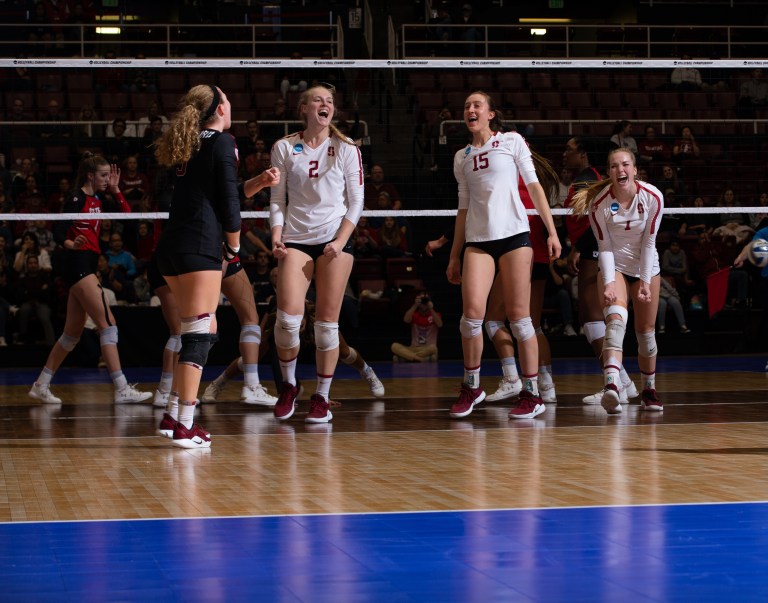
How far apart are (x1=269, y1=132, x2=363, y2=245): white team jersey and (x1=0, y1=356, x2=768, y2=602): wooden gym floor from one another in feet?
4.27

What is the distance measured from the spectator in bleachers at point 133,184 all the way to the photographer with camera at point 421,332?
3.57 m

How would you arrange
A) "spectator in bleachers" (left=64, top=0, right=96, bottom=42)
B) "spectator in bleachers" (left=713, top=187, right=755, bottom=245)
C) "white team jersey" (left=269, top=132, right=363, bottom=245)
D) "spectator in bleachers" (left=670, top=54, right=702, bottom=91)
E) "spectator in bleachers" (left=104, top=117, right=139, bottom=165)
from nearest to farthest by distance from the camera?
"white team jersey" (left=269, top=132, right=363, bottom=245) < "spectator in bleachers" (left=104, top=117, right=139, bottom=165) < "spectator in bleachers" (left=713, top=187, right=755, bottom=245) < "spectator in bleachers" (left=670, top=54, right=702, bottom=91) < "spectator in bleachers" (left=64, top=0, right=96, bottom=42)

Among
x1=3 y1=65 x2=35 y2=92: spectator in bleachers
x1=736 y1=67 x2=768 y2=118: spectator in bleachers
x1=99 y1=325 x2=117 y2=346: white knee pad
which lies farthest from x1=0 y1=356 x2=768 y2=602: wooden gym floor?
x1=736 y1=67 x2=768 y2=118: spectator in bleachers

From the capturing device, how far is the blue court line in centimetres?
353

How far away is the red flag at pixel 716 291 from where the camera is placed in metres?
16.0

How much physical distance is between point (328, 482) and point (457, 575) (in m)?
1.91

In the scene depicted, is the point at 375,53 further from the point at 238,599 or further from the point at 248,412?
the point at 238,599

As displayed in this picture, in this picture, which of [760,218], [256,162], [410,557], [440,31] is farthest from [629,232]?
[440,31]

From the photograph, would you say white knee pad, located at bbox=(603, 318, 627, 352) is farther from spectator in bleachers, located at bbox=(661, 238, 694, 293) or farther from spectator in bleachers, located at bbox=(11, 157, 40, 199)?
spectator in bleachers, located at bbox=(11, 157, 40, 199)

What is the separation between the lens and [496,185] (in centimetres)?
823

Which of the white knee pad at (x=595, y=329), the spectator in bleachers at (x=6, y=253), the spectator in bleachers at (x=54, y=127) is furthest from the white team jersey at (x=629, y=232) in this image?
the spectator in bleachers at (x=54, y=127)

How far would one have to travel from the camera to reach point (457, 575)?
375cm

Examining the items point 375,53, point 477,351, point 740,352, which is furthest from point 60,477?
point 375,53

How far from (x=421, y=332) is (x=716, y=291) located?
408 cm
